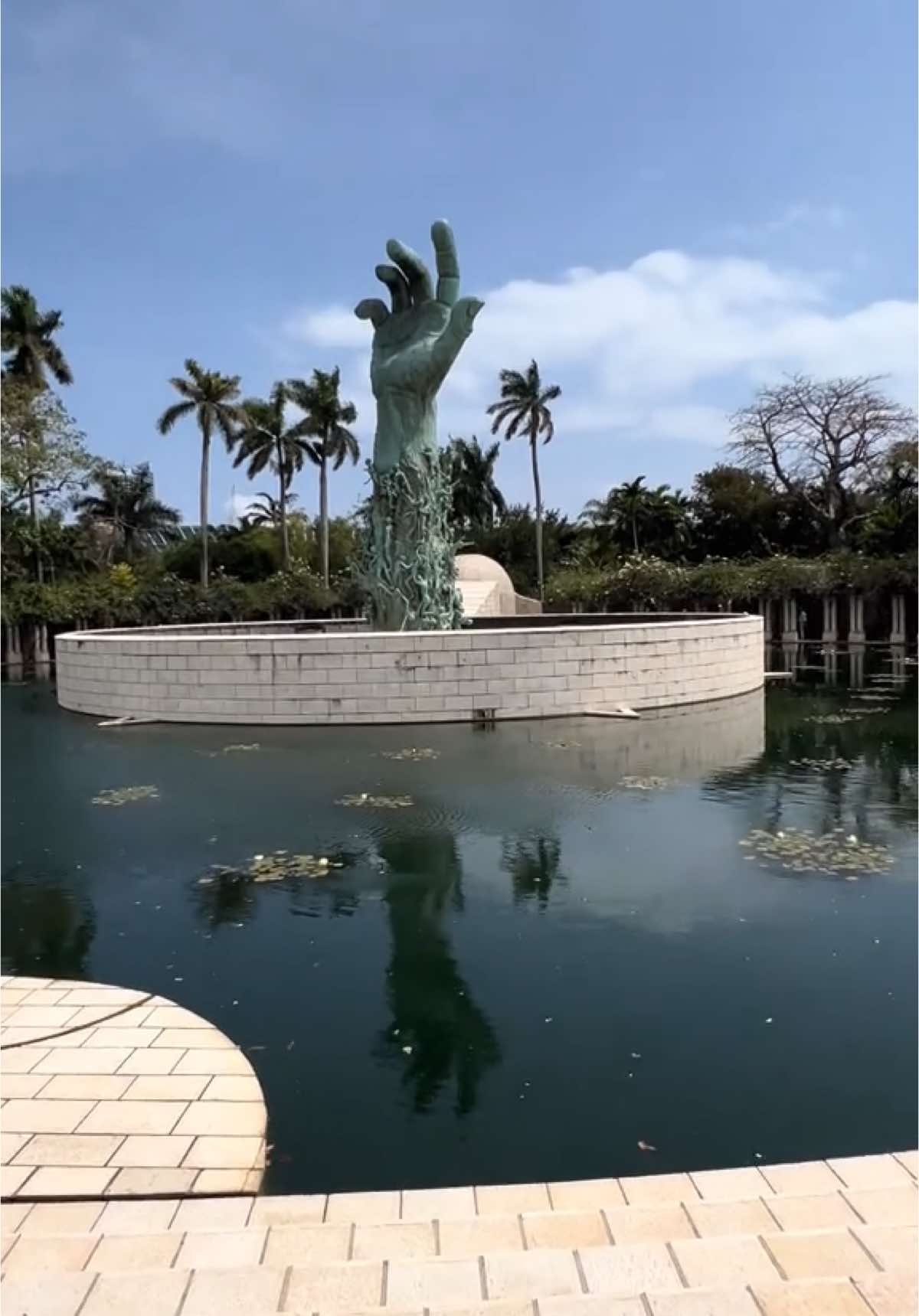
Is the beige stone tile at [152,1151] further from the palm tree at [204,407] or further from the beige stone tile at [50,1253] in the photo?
the palm tree at [204,407]

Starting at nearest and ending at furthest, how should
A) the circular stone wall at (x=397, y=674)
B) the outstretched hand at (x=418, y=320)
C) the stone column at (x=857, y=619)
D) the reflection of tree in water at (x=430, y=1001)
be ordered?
the reflection of tree in water at (x=430, y=1001)
the circular stone wall at (x=397, y=674)
the outstretched hand at (x=418, y=320)
the stone column at (x=857, y=619)

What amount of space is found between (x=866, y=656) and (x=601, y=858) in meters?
21.8

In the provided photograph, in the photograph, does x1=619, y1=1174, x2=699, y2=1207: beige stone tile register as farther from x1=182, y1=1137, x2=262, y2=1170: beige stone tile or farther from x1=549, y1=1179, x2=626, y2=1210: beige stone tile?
x1=182, y1=1137, x2=262, y2=1170: beige stone tile

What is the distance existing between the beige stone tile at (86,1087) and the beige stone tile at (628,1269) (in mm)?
2065

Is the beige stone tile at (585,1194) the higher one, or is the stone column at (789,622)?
the stone column at (789,622)

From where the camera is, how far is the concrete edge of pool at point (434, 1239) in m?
2.45

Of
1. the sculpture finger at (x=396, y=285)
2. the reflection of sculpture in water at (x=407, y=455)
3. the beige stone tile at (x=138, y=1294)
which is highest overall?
the sculpture finger at (x=396, y=285)

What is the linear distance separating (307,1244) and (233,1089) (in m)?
1.26

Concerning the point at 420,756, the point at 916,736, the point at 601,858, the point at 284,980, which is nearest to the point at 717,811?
the point at 601,858

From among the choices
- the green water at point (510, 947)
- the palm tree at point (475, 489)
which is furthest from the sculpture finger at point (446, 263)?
the palm tree at point (475, 489)

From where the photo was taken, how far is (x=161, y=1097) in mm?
3881

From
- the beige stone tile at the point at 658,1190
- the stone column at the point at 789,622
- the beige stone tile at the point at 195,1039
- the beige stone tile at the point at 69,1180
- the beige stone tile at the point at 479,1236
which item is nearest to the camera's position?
the beige stone tile at the point at 479,1236

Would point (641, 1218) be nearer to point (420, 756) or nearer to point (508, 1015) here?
point (508, 1015)

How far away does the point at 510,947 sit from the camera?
5621mm
